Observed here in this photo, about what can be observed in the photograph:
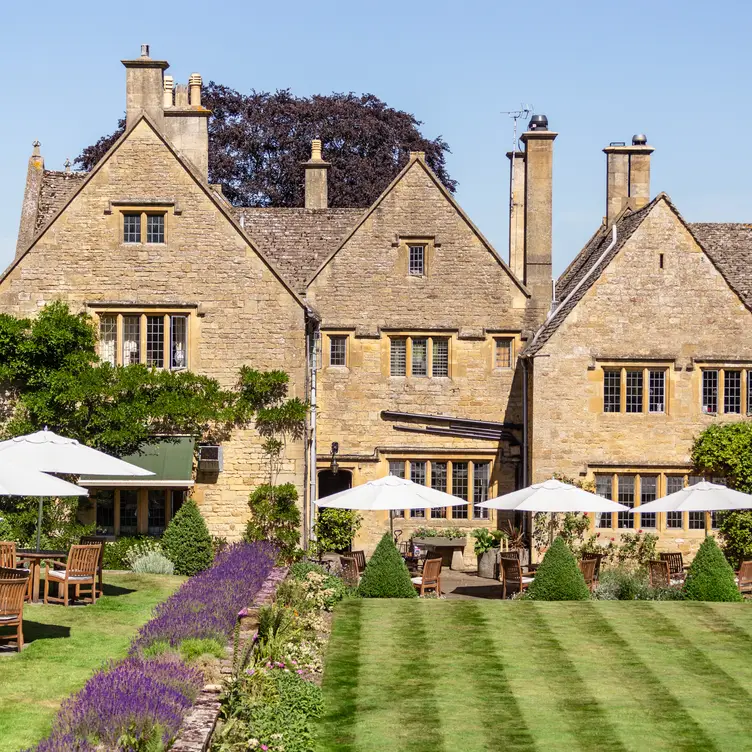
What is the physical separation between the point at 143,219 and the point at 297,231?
7.78 meters

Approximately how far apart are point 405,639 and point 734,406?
16080mm

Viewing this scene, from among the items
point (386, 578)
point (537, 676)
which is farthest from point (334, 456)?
point (537, 676)

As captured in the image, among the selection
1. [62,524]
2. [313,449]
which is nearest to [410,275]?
[313,449]

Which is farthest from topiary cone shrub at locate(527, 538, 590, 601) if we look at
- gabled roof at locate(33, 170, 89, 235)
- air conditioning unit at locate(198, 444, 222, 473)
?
gabled roof at locate(33, 170, 89, 235)

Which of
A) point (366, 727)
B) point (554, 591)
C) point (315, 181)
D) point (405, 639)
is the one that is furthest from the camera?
point (315, 181)

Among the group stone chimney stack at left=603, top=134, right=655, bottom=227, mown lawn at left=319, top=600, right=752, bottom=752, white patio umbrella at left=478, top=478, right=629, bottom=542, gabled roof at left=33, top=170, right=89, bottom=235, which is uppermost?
stone chimney stack at left=603, top=134, right=655, bottom=227

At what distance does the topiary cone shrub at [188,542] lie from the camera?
1134 inches

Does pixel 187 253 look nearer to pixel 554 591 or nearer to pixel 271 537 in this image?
pixel 271 537

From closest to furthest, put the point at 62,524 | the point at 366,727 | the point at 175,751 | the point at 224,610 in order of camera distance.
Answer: the point at 175,751 → the point at 366,727 → the point at 224,610 → the point at 62,524

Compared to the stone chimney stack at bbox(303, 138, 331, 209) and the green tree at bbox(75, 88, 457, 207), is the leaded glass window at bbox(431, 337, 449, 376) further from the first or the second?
the green tree at bbox(75, 88, 457, 207)

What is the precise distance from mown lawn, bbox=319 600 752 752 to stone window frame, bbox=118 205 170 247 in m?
10.8

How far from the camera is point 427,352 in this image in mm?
35656

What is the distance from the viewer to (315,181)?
135 ft

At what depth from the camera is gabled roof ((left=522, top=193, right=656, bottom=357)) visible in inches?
1326
